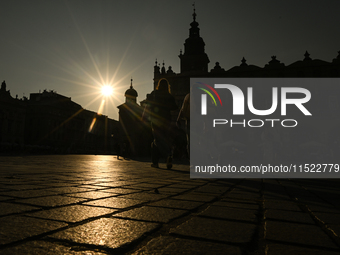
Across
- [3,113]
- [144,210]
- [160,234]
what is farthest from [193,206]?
[3,113]

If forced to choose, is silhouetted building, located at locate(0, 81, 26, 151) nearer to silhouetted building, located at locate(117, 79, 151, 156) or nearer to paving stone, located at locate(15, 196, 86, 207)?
silhouetted building, located at locate(117, 79, 151, 156)

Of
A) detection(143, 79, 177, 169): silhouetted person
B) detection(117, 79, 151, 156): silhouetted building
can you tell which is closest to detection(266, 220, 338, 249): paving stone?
detection(143, 79, 177, 169): silhouetted person

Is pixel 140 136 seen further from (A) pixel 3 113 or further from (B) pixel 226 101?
(A) pixel 3 113

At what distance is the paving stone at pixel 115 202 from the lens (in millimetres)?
2188

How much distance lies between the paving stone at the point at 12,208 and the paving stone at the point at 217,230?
3.58 ft

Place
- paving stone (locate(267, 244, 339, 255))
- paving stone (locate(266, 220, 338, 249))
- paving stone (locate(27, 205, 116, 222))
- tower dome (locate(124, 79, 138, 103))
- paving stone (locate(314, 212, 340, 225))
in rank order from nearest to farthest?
paving stone (locate(267, 244, 339, 255)) < paving stone (locate(266, 220, 338, 249)) < paving stone (locate(27, 205, 116, 222)) < paving stone (locate(314, 212, 340, 225)) < tower dome (locate(124, 79, 138, 103))

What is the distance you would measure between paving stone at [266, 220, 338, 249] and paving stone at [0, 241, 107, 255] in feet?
3.08

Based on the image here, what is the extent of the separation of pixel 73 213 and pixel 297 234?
1429 mm

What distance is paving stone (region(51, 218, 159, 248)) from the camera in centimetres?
125

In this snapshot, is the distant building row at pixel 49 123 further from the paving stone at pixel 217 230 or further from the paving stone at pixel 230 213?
the paving stone at pixel 217 230

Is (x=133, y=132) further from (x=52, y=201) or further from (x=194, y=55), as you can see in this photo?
(x=52, y=201)

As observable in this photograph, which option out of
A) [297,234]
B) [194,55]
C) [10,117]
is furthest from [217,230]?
[10,117]

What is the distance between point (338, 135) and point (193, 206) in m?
45.3

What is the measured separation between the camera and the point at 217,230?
151cm
